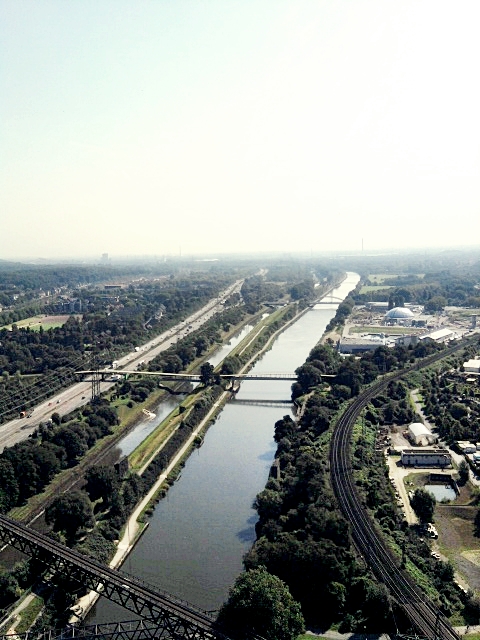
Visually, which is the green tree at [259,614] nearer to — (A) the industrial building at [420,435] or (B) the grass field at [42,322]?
(A) the industrial building at [420,435]

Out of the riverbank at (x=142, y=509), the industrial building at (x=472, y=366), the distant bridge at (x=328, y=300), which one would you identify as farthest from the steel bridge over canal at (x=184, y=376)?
the distant bridge at (x=328, y=300)

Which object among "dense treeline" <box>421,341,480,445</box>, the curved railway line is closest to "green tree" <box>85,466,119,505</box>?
the curved railway line

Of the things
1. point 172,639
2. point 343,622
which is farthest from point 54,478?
point 343,622

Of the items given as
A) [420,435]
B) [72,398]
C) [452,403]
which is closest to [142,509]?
[420,435]

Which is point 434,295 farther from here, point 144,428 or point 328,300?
point 144,428

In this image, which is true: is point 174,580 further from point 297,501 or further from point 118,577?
point 297,501

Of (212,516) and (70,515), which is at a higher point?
(70,515)
